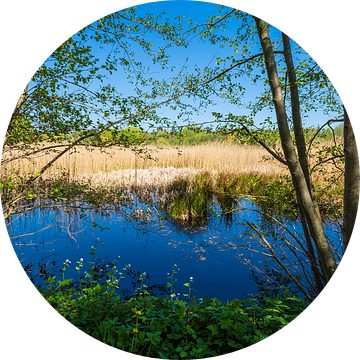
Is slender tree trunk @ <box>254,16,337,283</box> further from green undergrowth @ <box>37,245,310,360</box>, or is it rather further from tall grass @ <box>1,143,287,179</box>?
tall grass @ <box>1,143,287,179</box>

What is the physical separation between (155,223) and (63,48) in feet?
13.0

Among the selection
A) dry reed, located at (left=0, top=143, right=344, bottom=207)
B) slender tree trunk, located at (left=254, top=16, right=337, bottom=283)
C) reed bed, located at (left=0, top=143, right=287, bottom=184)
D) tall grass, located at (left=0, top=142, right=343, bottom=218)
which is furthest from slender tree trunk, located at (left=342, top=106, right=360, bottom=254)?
reed bed, located at (left=0, top=143, right=287, bottom=184)

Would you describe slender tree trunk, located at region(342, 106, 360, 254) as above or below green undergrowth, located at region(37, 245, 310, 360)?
above

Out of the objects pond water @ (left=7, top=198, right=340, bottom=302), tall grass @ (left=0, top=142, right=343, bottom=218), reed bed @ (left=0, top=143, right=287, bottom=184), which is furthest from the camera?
reed bed @ (left=0, top=143, right=287, bottom=184)

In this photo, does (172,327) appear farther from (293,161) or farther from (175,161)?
(175,161)

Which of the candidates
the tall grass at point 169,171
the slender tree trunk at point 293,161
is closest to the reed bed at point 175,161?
the tall grass at point 169,171

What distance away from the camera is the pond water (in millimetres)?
3533

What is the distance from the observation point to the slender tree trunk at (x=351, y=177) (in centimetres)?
189

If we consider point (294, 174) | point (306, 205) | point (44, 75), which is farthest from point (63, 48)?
point (306, 205)

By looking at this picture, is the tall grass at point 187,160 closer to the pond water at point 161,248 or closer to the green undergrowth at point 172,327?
the pond water at point 161,248

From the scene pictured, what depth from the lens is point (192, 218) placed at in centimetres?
591

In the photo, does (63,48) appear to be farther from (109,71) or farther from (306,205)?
(306,205)

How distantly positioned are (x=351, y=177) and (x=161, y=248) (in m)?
3.52

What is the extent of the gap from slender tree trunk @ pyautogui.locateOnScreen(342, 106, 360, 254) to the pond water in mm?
1167
